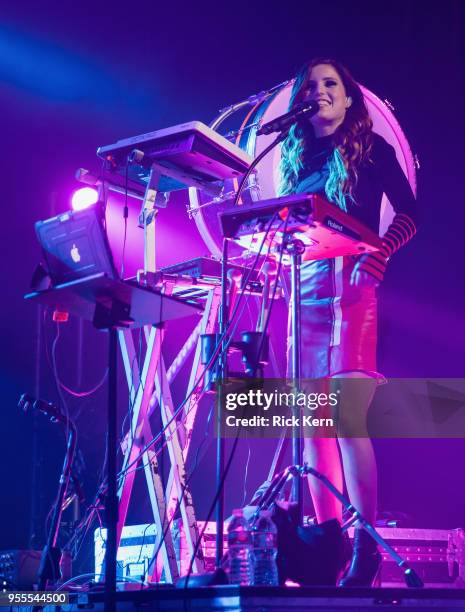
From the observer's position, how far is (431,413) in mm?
3936

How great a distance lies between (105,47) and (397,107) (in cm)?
182

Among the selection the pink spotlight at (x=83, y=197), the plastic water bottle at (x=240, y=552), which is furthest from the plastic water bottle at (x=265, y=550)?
the pink spotlight at (x=83, y=197)

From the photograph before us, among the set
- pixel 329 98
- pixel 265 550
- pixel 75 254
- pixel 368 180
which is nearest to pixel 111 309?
pixel 75 254

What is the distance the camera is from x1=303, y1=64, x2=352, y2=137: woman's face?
344cm

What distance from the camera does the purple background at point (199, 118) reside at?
3984 mm

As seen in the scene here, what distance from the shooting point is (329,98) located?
136 inches

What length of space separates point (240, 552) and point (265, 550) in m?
0.13

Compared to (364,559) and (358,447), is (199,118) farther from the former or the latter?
(364,559)

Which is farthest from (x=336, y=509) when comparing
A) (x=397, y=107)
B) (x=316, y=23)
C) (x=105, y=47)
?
(x=105, y=47)

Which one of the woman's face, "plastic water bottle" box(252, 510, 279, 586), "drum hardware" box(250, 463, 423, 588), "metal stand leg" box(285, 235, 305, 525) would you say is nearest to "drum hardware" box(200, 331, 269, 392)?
"metal stand leg" box(285, 235, 305, 525)

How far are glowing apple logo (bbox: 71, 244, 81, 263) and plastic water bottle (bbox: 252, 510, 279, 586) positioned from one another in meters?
0.93

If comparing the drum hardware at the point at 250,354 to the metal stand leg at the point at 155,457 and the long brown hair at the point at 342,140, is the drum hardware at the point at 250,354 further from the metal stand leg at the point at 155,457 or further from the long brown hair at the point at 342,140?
the long brown hair at the point at 342,140

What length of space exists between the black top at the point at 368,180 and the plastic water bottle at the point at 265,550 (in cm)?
146

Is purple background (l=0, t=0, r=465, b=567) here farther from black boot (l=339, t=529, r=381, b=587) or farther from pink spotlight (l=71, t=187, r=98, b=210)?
pink spotlight (l=71, t=187, r=98, b=210)
